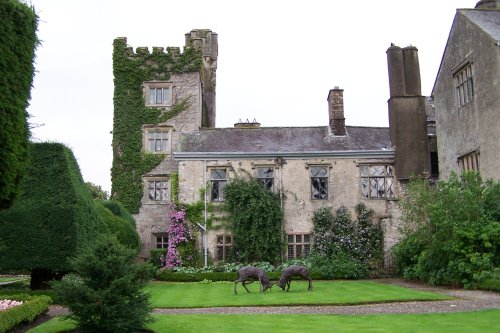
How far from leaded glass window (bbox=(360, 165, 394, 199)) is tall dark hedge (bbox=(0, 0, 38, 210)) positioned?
20482mm

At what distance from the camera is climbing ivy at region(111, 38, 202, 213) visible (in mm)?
32188

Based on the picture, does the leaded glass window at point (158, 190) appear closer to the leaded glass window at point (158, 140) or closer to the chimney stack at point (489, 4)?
the leaded glass window at point (158, 140)

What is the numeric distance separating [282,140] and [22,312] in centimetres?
2022

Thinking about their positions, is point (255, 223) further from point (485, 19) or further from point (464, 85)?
point (485, 19)

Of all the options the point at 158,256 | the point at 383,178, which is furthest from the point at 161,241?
the point at 383,178

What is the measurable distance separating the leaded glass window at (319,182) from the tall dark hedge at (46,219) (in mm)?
13278

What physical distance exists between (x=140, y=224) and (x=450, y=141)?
57.2ft

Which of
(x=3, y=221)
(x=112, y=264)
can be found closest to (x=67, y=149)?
(x=3, y=221)

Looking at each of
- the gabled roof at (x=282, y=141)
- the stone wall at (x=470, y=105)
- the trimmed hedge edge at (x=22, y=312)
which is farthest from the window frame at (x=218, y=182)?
the trimmed hedge edge at (x=22, y=312)

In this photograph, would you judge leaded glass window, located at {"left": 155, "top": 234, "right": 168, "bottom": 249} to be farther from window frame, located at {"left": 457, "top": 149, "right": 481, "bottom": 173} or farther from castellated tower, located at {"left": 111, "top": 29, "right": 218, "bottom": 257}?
window frame, located at {"left": 457, "top": 149, "right": 481, "bottom": 173}

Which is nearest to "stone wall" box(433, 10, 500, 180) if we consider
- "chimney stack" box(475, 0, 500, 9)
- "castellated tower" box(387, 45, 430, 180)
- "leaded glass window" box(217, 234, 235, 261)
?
"castellated tower" box(387, 45, 430, 180)

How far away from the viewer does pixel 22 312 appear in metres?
11.9

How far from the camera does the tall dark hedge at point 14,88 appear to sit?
33.4 feet

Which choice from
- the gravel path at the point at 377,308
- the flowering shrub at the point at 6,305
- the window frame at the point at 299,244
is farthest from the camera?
the window frame at the point at 299,244
